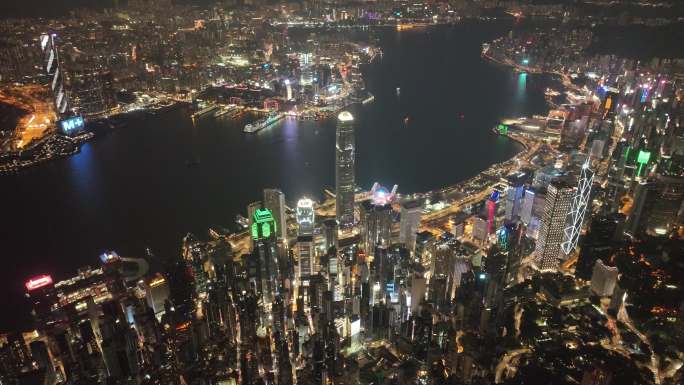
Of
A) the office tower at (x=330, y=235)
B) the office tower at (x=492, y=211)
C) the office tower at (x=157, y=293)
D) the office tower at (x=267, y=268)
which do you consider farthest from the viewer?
the office tower at (x=492, y=211)

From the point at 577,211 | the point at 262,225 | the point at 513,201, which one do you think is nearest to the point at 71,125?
the point at 262,225

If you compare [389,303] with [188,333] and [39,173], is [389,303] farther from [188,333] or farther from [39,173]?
[39,173]

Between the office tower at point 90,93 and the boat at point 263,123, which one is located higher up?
the office tower at point 90,93

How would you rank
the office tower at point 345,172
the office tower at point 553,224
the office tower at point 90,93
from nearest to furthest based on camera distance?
the office tower at point 553,224
the office tower at point 345,172
the office tower at point 90,93

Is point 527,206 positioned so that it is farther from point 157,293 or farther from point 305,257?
point 157,293

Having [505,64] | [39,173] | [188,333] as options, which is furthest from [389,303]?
[505,64]

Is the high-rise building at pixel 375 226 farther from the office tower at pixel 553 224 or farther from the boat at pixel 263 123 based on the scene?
the boat at pixel 263 123

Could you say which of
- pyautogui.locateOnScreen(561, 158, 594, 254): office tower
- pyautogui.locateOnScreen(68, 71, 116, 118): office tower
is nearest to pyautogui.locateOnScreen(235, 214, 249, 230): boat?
pyautogui.locateOnScreen(561, 158, 594, 254): office tower

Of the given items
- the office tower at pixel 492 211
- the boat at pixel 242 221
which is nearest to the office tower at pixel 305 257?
the boat at pixel 242 221
